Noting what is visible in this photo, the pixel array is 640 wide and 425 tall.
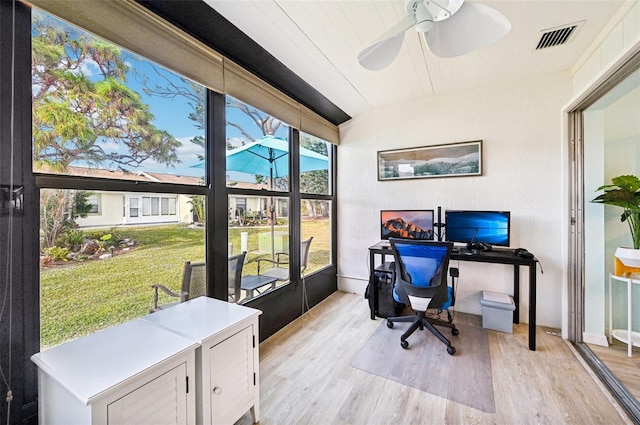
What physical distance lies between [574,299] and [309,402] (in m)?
2.56

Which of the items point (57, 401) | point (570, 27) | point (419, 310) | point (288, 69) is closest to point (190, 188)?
point (57, 401)

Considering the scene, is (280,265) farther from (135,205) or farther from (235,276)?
(135,205)

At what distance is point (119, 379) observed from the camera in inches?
37.5

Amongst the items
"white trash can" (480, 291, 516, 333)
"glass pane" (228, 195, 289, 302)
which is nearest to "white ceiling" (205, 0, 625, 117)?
"glass pane" (228, 195, 289, 302)

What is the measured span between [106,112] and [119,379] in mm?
1353

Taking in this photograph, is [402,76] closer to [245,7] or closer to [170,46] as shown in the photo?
[245,7]

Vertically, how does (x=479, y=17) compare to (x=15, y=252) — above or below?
above

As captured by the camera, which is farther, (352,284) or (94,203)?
(352,284)

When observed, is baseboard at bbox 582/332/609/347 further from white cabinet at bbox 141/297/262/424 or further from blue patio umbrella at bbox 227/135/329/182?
blue patio umbrella at bbox 227/135/329/182

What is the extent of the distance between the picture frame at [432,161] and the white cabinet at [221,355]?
8.48 ft

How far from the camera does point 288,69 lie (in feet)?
7.81

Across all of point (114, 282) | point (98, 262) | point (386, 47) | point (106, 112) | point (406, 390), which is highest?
point (386, 47)

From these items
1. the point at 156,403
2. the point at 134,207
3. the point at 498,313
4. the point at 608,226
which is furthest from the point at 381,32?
the point at 498,313

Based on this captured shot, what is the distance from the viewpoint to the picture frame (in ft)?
9.68
